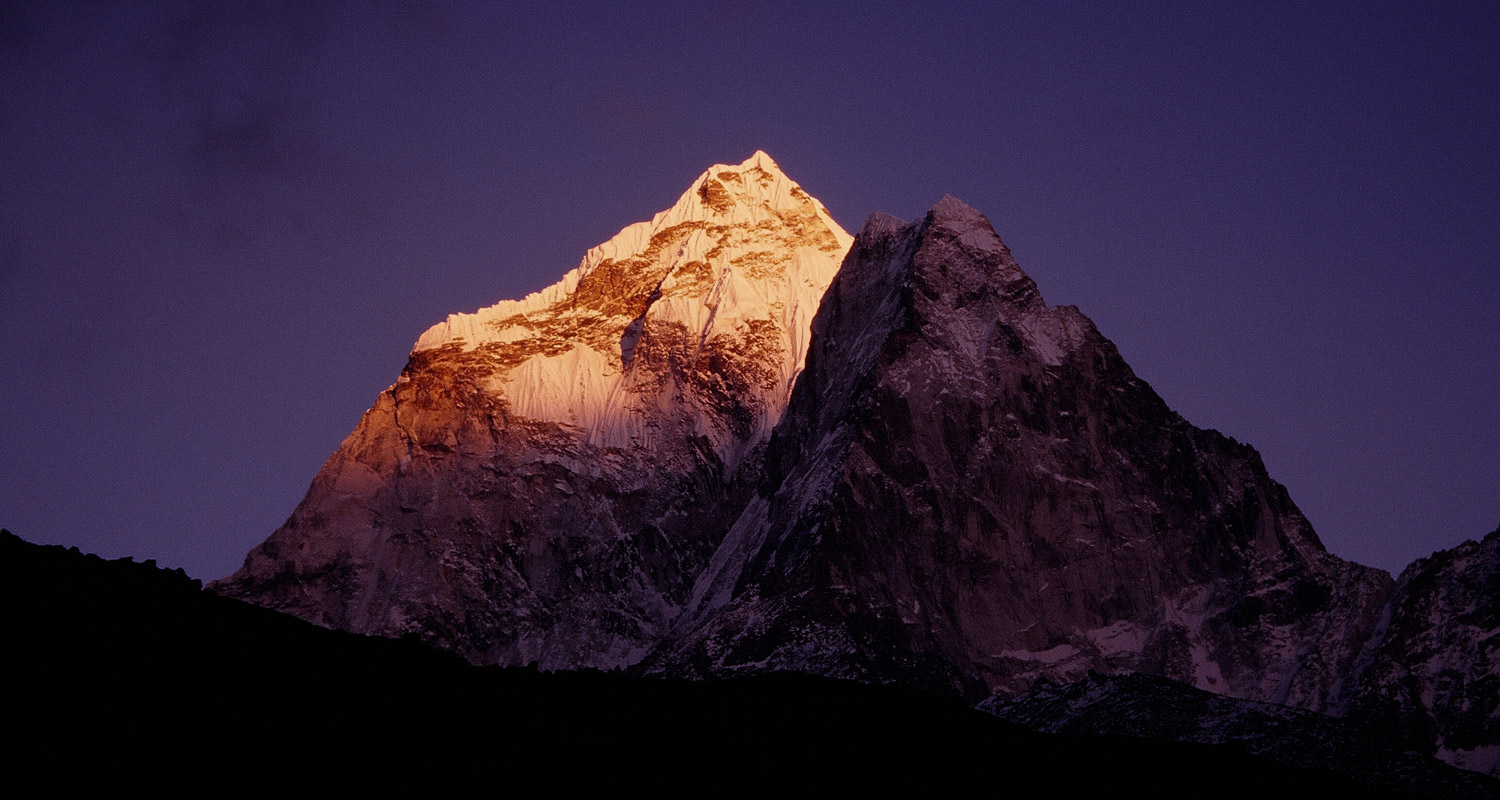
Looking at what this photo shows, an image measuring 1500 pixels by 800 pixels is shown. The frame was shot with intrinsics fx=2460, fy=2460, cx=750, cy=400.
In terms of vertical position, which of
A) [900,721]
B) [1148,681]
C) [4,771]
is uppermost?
[1148,681]

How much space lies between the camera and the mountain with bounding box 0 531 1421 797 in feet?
269

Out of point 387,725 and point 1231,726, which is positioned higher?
point 1231,726

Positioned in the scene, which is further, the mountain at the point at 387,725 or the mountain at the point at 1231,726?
the mountain at the point at 1231,726

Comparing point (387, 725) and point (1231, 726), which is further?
point (1231, 726)

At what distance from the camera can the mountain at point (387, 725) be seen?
82062mm

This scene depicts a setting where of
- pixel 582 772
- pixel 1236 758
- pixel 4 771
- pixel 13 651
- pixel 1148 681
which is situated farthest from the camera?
pixel 1148 681

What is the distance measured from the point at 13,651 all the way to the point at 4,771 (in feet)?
31.9

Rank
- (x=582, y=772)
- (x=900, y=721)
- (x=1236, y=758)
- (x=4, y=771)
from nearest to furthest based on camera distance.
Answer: (x=4, y=771)
(x=582, y=772)
(x=900, y=721)
(x=1236, y=758)

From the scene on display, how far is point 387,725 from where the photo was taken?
3556 inches

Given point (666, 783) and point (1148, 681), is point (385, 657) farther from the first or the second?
point (1148, 681)

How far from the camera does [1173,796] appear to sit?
103 meters

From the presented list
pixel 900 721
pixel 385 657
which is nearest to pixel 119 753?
pixel 385 657

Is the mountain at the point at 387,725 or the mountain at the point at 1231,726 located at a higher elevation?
the mountain at the point at 1231,726

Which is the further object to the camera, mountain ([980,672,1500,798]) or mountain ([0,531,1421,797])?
mountain ([980,672,1500,798])
